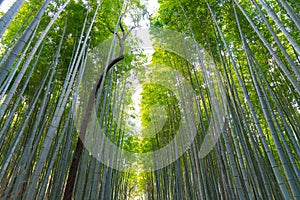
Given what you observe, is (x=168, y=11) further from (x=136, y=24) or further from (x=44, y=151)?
(x=44, y=151)

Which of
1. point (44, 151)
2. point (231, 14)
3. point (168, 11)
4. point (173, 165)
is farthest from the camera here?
point (173, 165)

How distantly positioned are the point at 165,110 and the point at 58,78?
8.84ft

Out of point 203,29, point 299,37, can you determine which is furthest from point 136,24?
point 299,37

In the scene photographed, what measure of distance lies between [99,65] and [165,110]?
1.98 metres

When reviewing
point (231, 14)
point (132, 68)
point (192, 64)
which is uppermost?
point (132, 68)

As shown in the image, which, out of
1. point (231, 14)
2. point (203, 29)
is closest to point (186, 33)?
point (203, 29)

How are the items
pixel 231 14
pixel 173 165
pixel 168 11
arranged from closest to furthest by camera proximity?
1. pixel 231 14
2. pixel 168 11
3. pixel 173 165

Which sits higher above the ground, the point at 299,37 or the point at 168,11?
the point at 168,11

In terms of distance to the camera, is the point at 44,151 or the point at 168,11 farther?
the point at 168,11

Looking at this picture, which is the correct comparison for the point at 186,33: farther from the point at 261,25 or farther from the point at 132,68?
the point at 132,68

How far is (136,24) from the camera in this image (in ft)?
14.9

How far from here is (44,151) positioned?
188 centimetres

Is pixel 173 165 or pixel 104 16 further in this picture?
pixel 173 165

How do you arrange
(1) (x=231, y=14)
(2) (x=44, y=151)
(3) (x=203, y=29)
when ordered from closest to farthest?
(2) (x=44, y=151)
(1) (x=231, y=14)
(3) (x=203, y=29)
